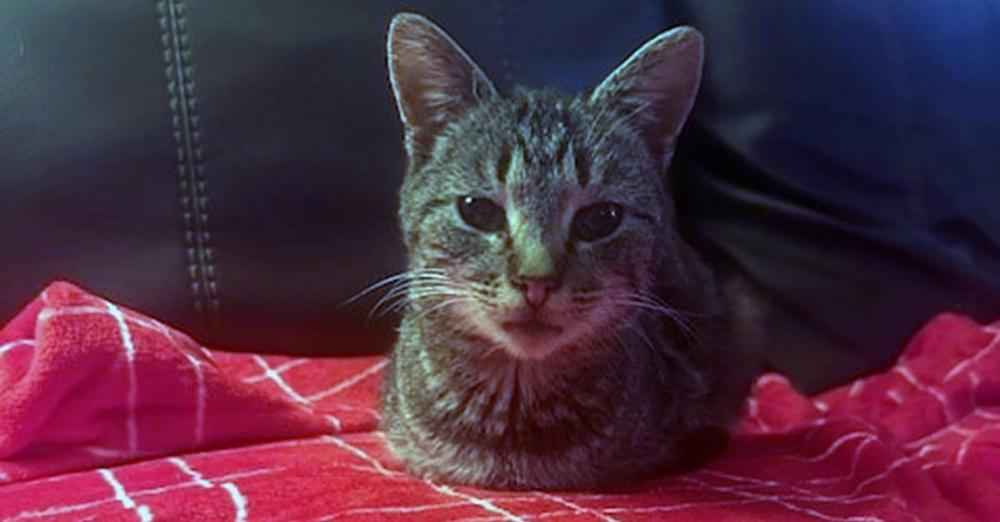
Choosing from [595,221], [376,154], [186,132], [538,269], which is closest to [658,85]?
[595,221]

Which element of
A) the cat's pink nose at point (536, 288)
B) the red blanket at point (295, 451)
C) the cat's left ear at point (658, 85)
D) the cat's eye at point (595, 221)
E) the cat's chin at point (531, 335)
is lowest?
the red blanket at point (295, 451)

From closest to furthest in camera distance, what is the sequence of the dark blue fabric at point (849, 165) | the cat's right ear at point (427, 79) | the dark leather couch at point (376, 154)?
the cat's right ear at point (427, 79) → the dark leather couch at point (376, 154) → the dark blue fabric at point (849, 165)

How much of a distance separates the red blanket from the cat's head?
7.6 inches

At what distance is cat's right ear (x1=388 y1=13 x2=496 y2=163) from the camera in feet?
4.00

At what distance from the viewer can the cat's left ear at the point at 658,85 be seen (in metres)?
1.23

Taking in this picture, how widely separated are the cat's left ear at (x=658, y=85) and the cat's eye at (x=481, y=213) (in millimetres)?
171

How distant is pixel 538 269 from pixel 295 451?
0.40 meters

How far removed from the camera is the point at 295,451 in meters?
1.33

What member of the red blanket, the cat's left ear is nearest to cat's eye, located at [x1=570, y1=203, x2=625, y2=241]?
the cat's left ear

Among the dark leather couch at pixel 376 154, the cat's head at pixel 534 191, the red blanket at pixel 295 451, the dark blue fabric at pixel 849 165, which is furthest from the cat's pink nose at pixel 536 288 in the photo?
the dark blue fabric at pixel 849 165

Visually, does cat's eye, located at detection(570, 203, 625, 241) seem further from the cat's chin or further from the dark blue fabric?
the dark blue fabric

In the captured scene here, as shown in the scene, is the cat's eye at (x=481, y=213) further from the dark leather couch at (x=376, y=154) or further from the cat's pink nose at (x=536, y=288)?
the dark leather couch at (x=376, y=154)

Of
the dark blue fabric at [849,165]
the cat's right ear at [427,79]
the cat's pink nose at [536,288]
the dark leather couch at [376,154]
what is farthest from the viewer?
the dark blue fabric at [849,165]

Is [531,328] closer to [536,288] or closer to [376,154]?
[536,288]
